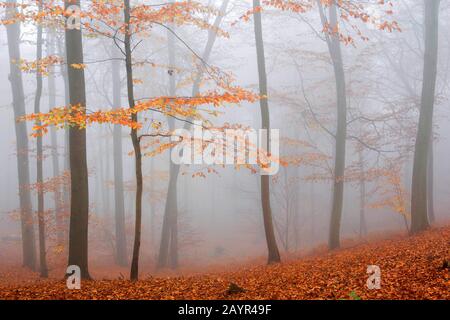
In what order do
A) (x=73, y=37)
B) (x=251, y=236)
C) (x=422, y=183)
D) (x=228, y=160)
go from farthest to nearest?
(x=251, y=236) → (x=422, y=183) → (x=228, y=160) → (x=73, y=37)

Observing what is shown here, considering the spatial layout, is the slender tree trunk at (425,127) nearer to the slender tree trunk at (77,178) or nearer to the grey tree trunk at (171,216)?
the grey tree trunk at (171,216)

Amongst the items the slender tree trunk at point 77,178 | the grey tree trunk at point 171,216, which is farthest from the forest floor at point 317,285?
the grey tree trunk at point 171,216

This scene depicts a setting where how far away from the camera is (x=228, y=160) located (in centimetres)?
981

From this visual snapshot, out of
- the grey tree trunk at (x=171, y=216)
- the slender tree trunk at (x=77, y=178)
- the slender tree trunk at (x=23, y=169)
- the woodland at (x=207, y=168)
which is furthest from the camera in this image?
the grey tree trunk at (x=171, y=216)

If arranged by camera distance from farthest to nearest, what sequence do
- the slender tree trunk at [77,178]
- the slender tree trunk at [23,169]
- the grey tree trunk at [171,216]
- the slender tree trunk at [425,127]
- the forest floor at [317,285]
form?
1. the grey tree trunk at [171,216]
2. the slender tree trunk at [23,169]
3. the slender tree trunk at [425,127]
4. the slender tree trunk at [77,178]
5. the forest floor at [317,285]

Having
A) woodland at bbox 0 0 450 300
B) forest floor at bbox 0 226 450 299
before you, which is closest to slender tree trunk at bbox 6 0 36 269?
woodland at bbox 0 0 450 300

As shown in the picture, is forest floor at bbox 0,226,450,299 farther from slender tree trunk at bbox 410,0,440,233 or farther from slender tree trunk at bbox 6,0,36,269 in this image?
slender tree trunk at bbox 6,0,36,269

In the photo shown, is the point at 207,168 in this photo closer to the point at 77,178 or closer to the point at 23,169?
the point at 77,178

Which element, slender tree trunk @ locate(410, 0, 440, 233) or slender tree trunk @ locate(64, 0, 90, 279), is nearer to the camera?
slender tree trunk @ locate(64, 0, 90, 279)

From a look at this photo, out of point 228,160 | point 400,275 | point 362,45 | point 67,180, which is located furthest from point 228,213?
point 400,275

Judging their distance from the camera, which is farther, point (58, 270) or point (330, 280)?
point (58, 270)
